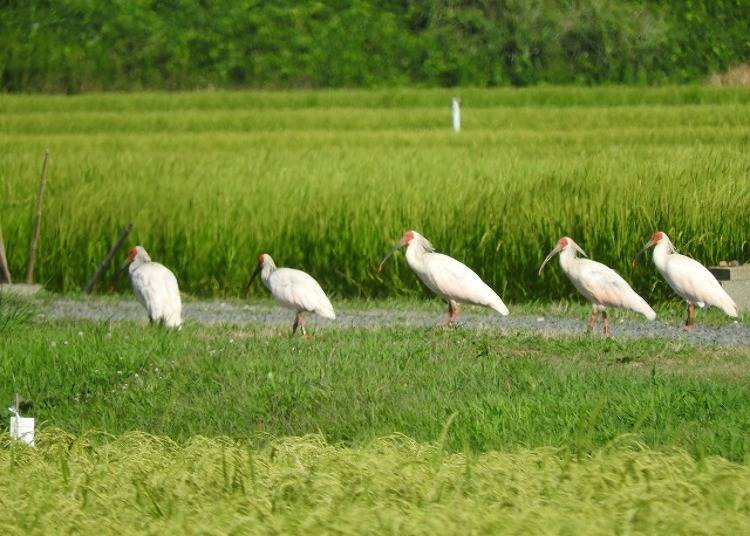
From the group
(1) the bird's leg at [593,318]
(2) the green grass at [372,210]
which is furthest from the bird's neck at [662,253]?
(2) the green grass at [372,210]

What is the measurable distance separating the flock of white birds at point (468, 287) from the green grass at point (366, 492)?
5.15 meters

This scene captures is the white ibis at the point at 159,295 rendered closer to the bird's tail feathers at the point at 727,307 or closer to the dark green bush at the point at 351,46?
the bird's tail feathers at the point at 727,307

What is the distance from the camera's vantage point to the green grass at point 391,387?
848 centimetres

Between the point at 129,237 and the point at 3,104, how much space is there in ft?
81.9

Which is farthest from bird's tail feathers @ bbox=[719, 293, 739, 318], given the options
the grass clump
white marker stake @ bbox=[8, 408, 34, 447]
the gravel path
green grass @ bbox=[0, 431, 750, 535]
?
white marker stake @ bbox=[8, 408, 34, 447]

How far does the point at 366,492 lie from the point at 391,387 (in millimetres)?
3430

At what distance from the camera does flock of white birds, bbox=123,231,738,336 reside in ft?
41.0

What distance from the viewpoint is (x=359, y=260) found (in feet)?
53.0

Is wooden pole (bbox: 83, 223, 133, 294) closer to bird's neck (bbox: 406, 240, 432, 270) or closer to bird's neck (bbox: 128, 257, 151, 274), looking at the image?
bird's neck (bbox: 128, 257, 151, 274)

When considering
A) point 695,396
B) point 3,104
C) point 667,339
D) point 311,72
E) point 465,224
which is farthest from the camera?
A: point 311,72

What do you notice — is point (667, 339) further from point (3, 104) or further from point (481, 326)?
point (3, 104)

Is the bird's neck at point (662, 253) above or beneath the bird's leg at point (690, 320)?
above

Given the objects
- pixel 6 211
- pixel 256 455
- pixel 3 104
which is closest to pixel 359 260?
pixel 6 211

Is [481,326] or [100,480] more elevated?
[100,480]
